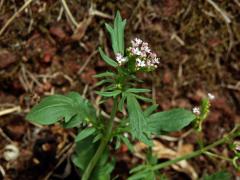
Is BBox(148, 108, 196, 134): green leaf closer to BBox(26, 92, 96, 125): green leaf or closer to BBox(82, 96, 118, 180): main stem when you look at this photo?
BBox(82, 96, 118, 180): main stem

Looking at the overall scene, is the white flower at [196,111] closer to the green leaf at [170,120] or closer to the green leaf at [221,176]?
the green leaf at [170,120]

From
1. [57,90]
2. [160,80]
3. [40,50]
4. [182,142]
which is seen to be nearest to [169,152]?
[182,142]

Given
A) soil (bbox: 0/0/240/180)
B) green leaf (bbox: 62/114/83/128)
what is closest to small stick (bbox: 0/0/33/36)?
soil (bbox: 0/0/240/180)

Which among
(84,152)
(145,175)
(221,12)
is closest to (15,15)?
(84,152)

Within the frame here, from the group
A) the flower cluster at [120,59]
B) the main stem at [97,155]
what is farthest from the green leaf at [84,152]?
the flower cluster at [120,59]

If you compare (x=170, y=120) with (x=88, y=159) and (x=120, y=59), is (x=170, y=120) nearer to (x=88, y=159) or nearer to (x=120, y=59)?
(x=120, y=59)

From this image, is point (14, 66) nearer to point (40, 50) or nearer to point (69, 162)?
point (40, 50)
